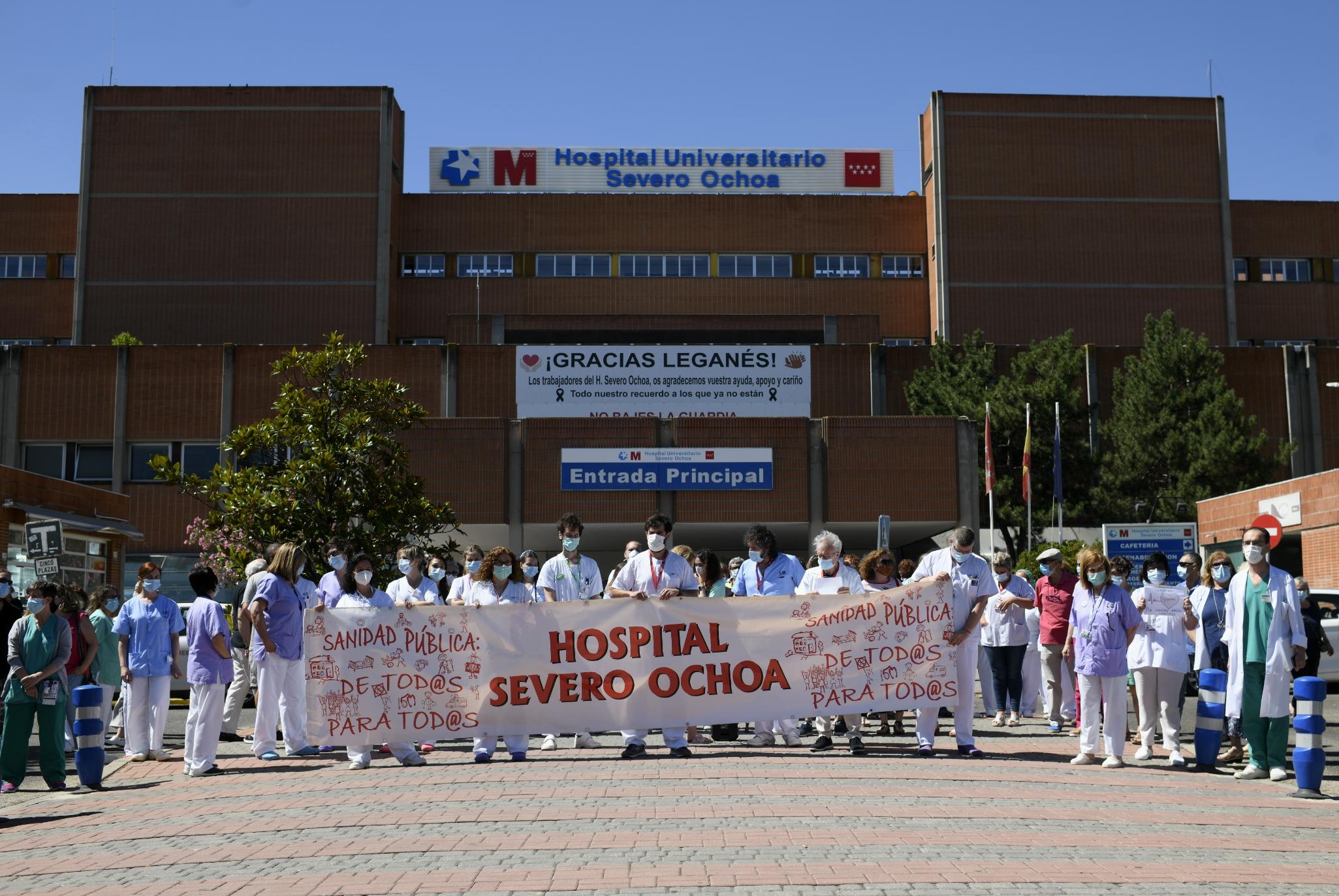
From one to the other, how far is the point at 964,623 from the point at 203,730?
6605 millimetres

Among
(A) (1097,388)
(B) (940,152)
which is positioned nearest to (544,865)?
(A) (1097,388)

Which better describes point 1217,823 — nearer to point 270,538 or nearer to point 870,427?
point 270,538

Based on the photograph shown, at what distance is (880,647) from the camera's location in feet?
40.1

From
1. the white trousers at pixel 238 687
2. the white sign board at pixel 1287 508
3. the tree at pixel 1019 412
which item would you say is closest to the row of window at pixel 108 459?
the tree at pixel 1019 412

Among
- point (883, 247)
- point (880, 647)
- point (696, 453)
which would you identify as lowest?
point (880, 647)

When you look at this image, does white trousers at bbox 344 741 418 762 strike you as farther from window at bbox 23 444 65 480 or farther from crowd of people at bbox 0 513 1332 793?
window at bbox 23 444 65 480

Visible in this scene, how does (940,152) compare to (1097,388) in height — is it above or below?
above

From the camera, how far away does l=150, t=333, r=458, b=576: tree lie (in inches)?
848

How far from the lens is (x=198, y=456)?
4603 cm

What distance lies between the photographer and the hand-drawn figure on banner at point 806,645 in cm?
1217

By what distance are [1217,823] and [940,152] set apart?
5187 cm

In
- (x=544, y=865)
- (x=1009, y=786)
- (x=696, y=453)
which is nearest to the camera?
(x=544, y=865)

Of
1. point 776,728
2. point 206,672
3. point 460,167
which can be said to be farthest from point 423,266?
point 776,728

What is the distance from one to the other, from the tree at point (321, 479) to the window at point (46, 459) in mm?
26202
